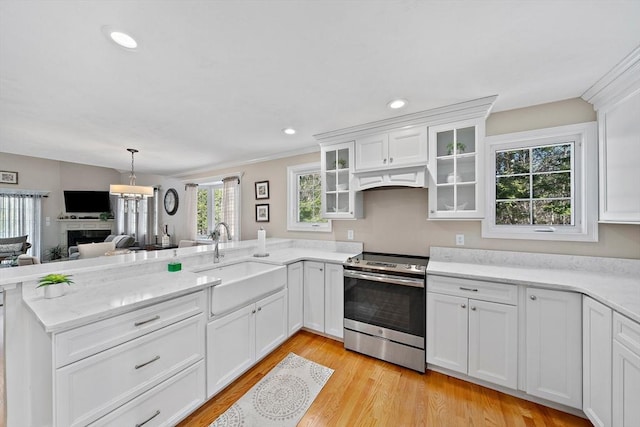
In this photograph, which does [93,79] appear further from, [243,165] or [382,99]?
[243,165]

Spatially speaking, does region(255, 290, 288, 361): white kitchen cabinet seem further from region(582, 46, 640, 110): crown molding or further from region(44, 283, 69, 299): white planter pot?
region(582, 46, 640, 110): crown molding

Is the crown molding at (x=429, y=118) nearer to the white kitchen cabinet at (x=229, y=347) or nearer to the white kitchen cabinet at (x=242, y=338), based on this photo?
the white kitchen cabinet at (x=242, y=338)

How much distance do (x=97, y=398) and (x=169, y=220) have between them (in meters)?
5.40

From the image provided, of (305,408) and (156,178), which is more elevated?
(156,178)

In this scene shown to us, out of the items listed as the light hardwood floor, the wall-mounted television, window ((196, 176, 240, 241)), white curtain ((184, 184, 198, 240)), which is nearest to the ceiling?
window ((196, 176, 240, 241))

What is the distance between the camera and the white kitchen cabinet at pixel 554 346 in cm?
169

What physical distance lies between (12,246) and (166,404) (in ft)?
20.5

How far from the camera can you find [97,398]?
1248 millimetres

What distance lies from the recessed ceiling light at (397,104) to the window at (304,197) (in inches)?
60.9

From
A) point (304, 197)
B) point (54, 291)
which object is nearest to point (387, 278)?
point (304, 197)

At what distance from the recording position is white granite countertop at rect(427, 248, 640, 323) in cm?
151

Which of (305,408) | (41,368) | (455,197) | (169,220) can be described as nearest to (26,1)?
(41,368)

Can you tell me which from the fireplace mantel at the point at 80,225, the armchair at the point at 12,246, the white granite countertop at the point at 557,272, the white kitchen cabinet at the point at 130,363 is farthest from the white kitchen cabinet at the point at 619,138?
the fireplace mantel at the point at 80,225

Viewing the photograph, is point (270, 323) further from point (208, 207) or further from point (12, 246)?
point (12, 246)
